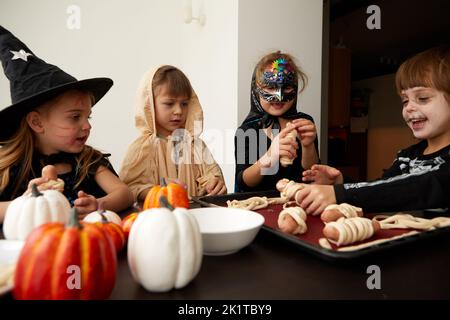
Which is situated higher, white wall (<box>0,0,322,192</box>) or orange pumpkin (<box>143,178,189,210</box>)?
white wall (<box>0,0,322,192</box>)

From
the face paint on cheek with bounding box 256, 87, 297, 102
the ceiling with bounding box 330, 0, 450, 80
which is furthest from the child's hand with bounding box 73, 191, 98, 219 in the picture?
the ceiling with bounding box 330, 0, 450, 80

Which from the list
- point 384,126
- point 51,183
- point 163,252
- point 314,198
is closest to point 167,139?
point 51,183

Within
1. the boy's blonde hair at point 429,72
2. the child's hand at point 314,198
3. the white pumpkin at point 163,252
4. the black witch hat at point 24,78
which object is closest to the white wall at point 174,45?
the boy's blonde hair at point 429,72

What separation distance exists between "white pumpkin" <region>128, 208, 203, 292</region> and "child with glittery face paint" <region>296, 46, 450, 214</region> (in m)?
0.43

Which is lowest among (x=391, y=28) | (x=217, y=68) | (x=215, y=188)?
(x=215, y=188)

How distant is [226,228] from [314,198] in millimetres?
277

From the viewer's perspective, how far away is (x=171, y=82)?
1.42 metres

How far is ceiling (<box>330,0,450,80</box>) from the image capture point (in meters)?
3.15

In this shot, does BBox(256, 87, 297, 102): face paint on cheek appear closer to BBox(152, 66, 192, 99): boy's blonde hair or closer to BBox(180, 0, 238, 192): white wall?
BBox(152, 66, 192, 99): boy's blonde hair

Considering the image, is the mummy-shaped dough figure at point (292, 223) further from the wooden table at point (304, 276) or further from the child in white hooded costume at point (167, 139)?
the child in white hooded costume at point (167, 139)

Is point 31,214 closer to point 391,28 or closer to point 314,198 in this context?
point 314,198
